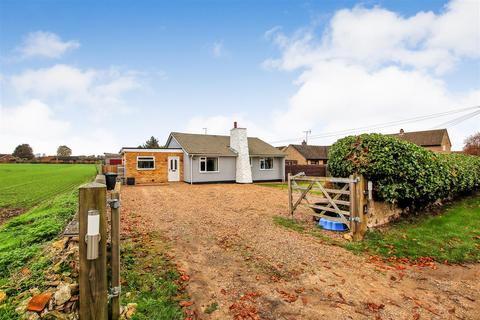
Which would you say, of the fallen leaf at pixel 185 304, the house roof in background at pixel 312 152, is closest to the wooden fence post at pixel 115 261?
the fallen leaf at pixel 185 304

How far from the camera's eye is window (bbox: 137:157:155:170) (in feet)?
69.3

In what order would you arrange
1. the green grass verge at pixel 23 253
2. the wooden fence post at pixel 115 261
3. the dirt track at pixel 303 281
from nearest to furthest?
the wooden fence post at pixel 115 261 < the green grass verge at pixel 23 253 < the dirt track at pixel 303 281

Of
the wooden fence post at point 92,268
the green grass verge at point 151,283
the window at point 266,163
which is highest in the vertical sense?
the window at point 266,163

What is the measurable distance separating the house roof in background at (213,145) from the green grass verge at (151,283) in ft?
53.8

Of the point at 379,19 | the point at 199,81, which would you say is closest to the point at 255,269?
the point at 379,19

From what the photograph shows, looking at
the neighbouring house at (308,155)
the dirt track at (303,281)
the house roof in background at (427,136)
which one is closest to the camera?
the dirt track at (303,281)

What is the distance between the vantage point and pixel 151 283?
12.6ft

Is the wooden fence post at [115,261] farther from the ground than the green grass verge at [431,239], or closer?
farther from the ground

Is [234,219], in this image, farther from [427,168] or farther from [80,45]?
[80,45]

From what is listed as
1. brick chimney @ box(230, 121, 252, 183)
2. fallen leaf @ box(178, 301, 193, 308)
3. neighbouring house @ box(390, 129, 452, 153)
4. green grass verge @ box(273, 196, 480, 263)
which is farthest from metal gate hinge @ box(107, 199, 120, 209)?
neighbouring house @ box(390, 129, 452, 153)

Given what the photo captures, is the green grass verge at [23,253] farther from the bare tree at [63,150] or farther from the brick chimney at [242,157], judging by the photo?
the bare tree at [63,150]

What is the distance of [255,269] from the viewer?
453cm

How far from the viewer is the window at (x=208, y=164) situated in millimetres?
21875

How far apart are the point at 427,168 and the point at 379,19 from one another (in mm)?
8230
